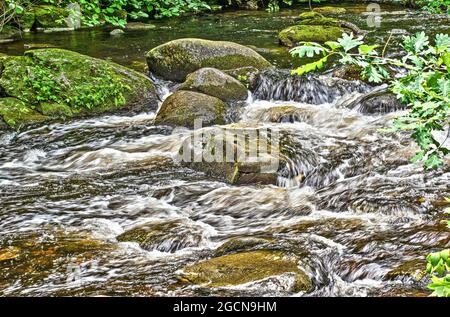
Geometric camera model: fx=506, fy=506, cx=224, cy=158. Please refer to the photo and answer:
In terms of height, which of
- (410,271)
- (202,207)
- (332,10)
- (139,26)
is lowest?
(202,207)

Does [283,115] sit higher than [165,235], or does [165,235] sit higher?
[283,115]

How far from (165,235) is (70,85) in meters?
5.65

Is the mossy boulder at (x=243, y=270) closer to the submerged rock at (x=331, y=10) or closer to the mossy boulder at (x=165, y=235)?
the mossy boulder at (x=165, y=235)

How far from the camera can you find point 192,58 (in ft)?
37.8

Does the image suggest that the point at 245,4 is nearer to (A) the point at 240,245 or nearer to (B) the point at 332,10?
(B) the point at 332,10

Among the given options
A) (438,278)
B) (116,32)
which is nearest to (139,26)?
(116,32)

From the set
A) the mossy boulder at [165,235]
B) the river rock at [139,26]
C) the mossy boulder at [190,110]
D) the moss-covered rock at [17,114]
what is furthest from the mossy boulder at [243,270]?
the river rock at [139,26]

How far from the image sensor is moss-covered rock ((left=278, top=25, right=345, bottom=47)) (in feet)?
46.6

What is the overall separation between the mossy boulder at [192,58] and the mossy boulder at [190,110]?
2.02 metres

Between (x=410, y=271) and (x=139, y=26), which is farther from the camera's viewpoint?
(x=139, y=26)

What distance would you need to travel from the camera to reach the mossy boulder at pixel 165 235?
5.04 metres
